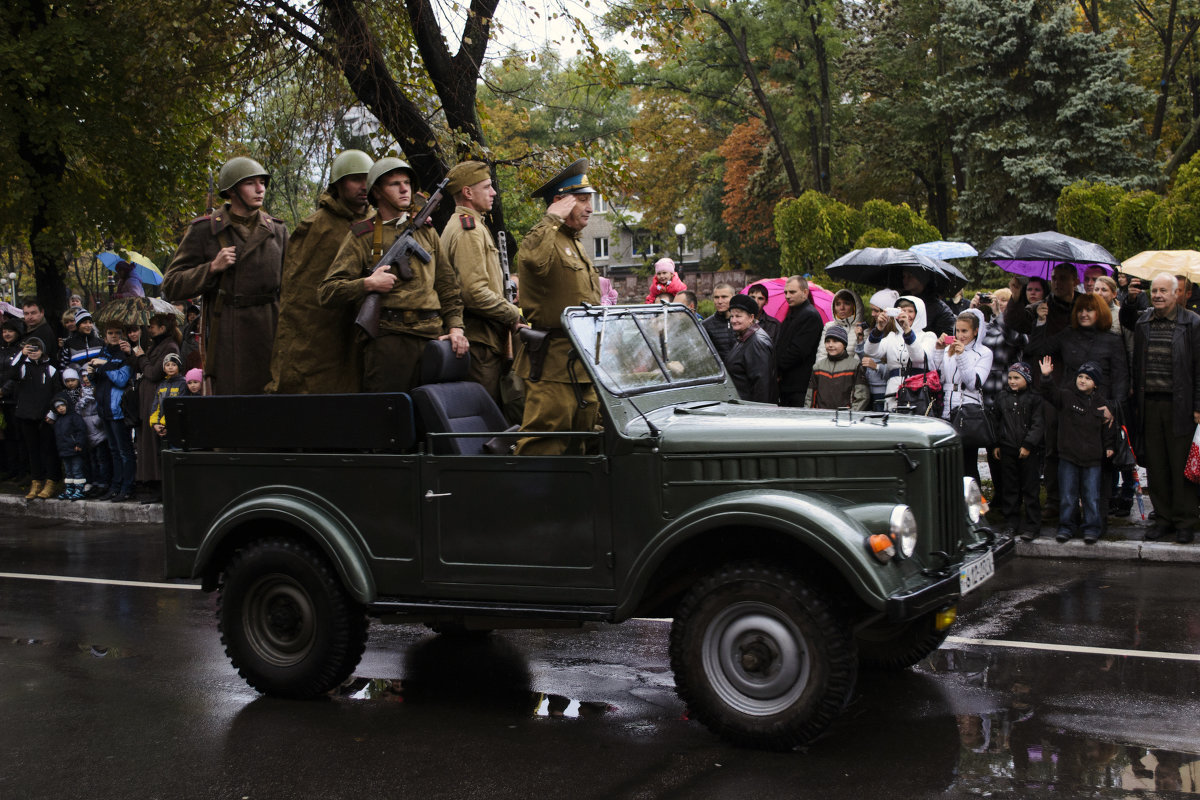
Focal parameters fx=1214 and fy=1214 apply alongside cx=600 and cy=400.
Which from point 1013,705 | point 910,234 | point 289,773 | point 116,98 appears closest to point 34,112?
point 116,98

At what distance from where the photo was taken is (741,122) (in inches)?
1988

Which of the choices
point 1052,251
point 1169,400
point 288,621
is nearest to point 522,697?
point 288,621

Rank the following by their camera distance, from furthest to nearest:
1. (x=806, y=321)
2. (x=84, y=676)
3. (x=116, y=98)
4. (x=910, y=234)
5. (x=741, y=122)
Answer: (x=741, y=122) → (x=910, y=234) → (x=116, y=98) → (x=806, y=321) → (x=84, y=676)

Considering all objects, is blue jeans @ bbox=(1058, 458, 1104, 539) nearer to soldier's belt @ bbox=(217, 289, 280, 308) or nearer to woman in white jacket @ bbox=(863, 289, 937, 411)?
woman in white jacket @ bbox=(863, 289, 937, 411)

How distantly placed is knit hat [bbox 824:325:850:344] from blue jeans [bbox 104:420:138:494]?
8.08 meters

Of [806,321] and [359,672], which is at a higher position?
[806,321]

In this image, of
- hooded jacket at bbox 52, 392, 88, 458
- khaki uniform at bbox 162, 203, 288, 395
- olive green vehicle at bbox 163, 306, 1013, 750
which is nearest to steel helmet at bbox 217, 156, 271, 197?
khaki uniform at bbox 162, 203, 288, 395

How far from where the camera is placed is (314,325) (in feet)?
23.1

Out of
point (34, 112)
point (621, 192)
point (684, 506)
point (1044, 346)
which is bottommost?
point (684, 506)

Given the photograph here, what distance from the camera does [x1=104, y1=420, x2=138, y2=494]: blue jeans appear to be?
13961mm

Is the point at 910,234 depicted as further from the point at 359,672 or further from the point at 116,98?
the point at 359,672

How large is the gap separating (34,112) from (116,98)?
106cm

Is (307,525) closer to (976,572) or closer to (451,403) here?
(451,403)

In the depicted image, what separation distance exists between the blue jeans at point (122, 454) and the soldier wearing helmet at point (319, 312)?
303 inches
